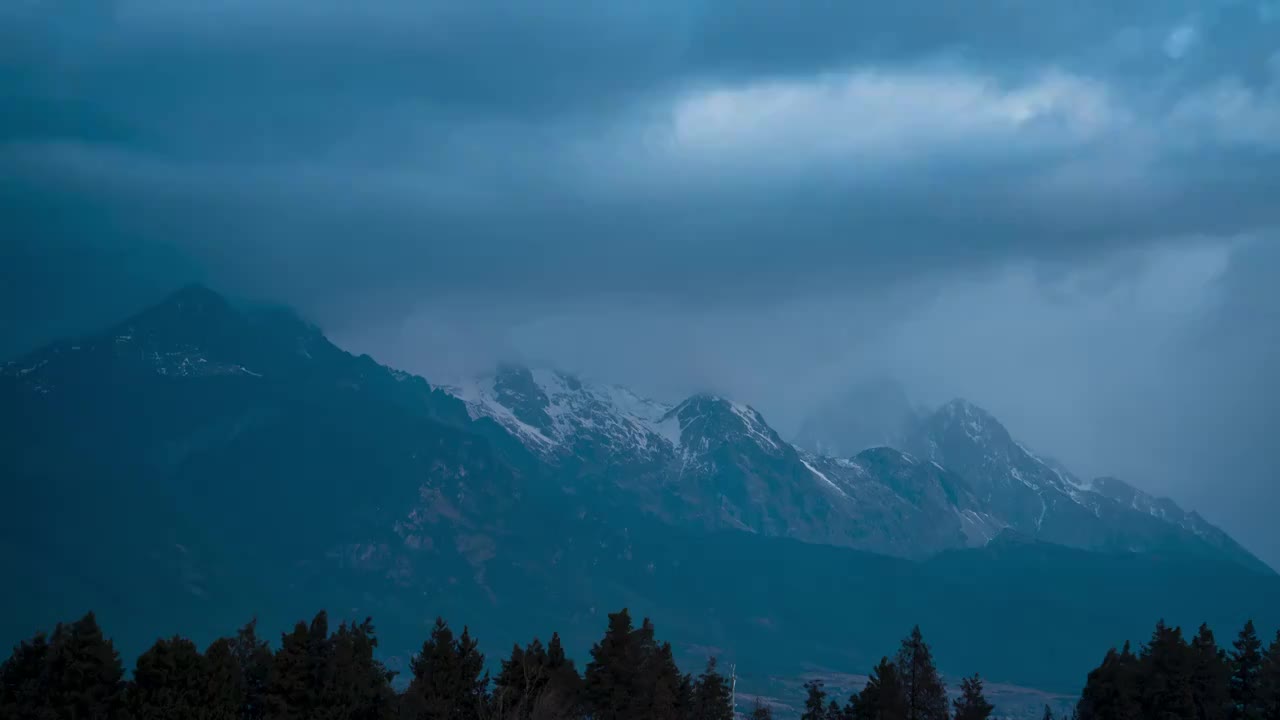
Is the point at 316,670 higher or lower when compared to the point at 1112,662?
lower

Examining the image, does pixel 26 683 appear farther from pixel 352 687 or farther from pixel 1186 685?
pixel 1186 685

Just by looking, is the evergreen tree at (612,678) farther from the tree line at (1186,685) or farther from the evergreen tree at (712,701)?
the tree line at (1186,685)

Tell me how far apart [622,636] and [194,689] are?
4332 cm

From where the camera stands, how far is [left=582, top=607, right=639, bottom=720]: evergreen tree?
136 m

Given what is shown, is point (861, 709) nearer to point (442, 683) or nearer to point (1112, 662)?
point (1112, 662)

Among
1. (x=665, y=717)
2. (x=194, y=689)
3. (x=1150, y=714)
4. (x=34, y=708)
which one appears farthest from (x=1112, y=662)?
(x=34, y=708)

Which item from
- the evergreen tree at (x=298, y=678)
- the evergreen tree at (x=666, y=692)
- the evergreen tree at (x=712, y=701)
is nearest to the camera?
the evergreen tree at (x=298, y=678)

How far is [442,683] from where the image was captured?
130m

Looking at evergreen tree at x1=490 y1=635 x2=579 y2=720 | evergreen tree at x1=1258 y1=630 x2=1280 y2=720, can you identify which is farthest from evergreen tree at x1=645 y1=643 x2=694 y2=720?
evergreen tree at x1=1258 y1=630 x2=1280 y2=720

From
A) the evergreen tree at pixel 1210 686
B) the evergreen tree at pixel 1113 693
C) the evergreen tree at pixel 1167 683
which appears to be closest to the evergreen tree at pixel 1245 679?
the evergreen tree at pixel 1210 686

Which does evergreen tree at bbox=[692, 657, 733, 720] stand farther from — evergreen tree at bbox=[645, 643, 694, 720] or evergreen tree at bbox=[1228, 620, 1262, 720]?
evergreen tree at bbox=[1228, 620, 1262, 720]

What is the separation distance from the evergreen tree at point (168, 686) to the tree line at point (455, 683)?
13 centimetres

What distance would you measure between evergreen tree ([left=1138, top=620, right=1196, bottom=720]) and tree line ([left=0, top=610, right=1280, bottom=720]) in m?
0.14

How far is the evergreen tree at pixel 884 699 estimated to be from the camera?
133875mm
